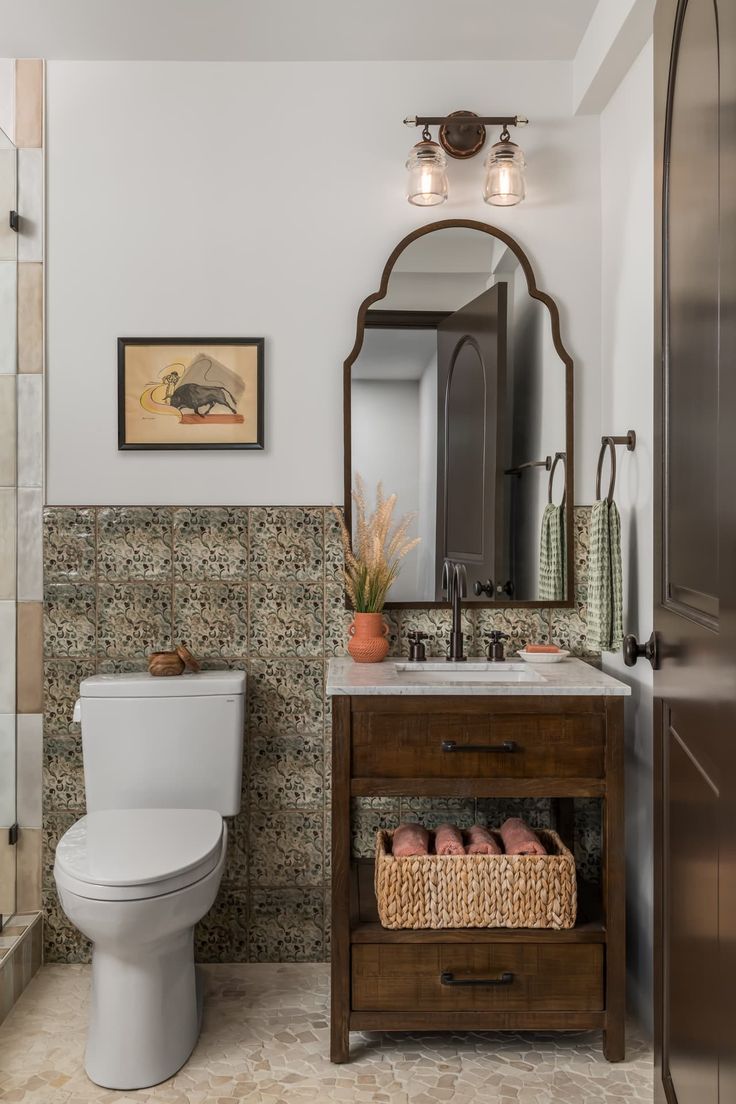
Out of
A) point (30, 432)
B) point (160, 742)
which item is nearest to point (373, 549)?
point (160, 742)

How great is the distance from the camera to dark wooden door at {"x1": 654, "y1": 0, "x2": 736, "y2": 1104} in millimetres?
1011

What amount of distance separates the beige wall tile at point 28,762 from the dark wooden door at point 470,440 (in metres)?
1.23

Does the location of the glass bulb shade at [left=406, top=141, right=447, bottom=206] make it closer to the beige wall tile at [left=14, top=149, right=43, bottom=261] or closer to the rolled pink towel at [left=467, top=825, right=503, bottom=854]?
the beige wall tile at [left=14, top=149, right=43, bottom=261]

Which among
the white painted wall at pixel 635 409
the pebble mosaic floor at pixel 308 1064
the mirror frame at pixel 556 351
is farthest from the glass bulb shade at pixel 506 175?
the pebble mosaic floor at pixel 308 1064

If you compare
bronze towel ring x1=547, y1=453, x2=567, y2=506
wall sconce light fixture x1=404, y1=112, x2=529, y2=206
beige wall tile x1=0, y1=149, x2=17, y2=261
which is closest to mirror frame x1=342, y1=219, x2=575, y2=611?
bronze towel ring x1=547, y1=453, x2=567, y2=506

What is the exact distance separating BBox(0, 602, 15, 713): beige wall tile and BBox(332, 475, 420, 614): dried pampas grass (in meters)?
0.95

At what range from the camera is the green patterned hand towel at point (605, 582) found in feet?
7.29

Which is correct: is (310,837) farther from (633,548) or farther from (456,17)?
(456,17)

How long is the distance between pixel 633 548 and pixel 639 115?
1087mm

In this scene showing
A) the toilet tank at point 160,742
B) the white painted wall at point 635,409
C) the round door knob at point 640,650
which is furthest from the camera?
the toilet tank at point 160,742

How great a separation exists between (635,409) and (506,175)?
0.74m

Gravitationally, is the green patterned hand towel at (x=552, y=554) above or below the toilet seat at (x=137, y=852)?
above

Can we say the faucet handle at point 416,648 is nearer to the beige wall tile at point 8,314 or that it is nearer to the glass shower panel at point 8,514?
the glass shower panel at point 8,514

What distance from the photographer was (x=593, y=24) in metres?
2.29
